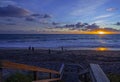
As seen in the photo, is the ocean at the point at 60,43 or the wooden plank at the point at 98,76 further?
the ocean at the point at 60,43

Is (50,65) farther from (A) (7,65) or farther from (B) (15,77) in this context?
(A) (7,65)

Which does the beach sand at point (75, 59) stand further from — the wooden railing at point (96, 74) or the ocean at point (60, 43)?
the ocean at point (60, 43)

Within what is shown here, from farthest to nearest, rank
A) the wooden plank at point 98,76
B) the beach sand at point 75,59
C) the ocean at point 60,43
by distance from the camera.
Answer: the ocean at point 60,43 < the beach sand at point 75,59 < the wooden plank at point 98,76

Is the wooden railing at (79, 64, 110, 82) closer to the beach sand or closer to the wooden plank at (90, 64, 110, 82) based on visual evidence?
the wooden plank at (90, 64, 110, 82)

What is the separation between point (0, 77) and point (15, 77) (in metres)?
2.67

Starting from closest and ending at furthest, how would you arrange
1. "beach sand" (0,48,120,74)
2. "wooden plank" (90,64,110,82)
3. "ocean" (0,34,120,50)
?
"wooden plank" (90,64,110,82) < "beach sand" (0,48,120,74) < "ocean" (0,34,120,50)

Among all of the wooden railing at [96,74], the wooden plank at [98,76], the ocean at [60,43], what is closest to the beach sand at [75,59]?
the wooden railing at [96,74]

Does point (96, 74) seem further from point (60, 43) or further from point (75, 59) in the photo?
point (60, 43)

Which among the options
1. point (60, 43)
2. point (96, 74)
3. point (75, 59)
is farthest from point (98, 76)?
point (60, 43)

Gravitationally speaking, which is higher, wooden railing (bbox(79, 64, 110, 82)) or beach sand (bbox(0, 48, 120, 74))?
wooden railing (bbox(79, 64, 110, 82))

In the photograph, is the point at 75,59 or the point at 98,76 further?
the point at 75,59

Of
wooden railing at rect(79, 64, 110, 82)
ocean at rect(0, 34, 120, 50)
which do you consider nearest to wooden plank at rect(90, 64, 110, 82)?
wooden railing at rect(79, 64, 110, 82)

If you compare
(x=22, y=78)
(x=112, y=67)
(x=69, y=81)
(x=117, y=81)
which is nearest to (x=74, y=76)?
(x=69, y=81)

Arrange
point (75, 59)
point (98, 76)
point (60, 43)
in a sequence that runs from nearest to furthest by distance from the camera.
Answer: point (98, 76)
point (75, 59)
point (60, 43)
